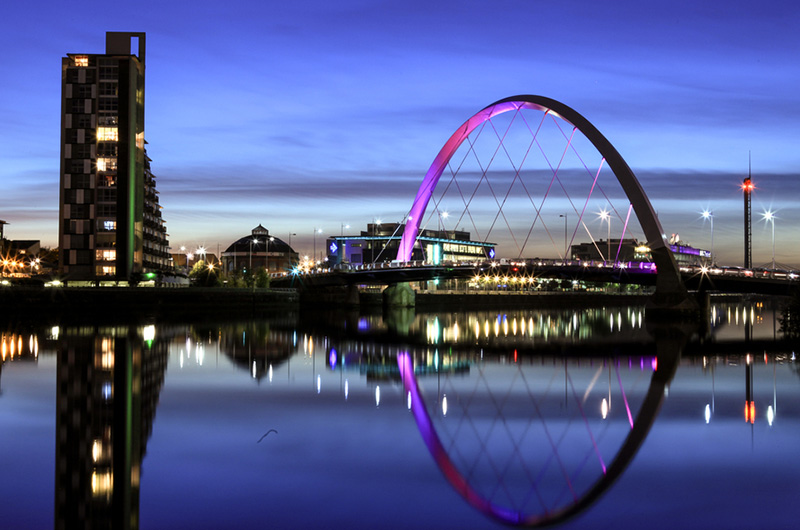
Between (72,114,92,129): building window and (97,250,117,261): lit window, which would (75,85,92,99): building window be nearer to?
(72,114,92,129): building window

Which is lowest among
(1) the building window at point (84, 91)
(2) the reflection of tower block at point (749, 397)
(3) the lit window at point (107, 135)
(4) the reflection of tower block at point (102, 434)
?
(2) the reflection of tower block at point (749, 397)

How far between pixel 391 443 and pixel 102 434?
232 inches

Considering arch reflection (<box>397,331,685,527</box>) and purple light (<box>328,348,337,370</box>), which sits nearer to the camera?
arch reflection (<box>397,331,685,527</box>)

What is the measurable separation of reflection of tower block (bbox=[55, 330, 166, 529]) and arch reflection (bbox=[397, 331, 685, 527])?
211 inches

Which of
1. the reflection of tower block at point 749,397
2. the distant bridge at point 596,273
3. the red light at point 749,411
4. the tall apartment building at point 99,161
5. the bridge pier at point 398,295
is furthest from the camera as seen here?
the bridge pier at point 398,295

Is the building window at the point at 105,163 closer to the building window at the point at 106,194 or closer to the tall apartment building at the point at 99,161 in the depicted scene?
the tall apartment building at the point at 99,161

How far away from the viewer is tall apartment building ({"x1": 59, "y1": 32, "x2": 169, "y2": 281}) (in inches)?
4038

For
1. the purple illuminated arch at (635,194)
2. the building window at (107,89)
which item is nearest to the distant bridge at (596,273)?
the purple illuminated arch at (635,194)

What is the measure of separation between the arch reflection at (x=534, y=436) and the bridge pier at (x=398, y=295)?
268 feet

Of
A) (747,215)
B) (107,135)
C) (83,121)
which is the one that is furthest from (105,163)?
(747,215)

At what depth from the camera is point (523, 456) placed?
1647 centimetres

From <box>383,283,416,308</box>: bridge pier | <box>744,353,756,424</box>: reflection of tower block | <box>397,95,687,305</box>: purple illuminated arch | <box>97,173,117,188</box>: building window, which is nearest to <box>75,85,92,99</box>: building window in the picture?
<box>97,173,117,188</box>: building window

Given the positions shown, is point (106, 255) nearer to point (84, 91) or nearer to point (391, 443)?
point (84, 91)

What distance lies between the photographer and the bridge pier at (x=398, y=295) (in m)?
114
